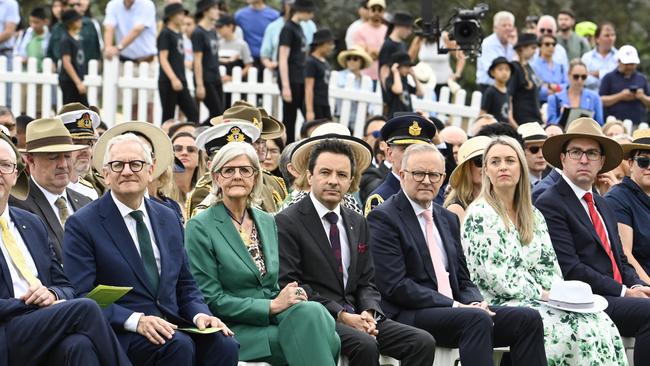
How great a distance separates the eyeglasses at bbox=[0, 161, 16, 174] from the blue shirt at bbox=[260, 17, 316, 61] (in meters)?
11.1

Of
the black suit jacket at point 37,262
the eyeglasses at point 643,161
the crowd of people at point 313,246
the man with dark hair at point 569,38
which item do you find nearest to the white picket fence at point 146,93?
the man with dark hair at point 569,38

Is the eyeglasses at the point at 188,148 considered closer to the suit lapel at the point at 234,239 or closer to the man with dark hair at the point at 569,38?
the suit lapel at the point at 234,239

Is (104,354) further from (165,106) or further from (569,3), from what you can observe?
(569,3)

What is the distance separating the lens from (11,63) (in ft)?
64.3

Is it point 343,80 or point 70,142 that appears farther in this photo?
point 343,80

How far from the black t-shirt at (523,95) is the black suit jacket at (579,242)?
21.5ft

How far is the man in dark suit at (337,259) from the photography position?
915 centimetres

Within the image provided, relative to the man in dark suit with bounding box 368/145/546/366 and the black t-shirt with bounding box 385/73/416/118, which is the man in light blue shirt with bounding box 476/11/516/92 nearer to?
the black t-shirt with bounding box 385/73/416/118

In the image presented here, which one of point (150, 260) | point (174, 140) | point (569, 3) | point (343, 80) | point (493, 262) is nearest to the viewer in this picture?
point (150, 260)

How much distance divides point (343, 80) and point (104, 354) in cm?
1187

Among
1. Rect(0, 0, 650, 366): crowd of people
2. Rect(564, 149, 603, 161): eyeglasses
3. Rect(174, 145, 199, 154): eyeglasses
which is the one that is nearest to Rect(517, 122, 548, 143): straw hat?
Rect(0, 0, 650, 366): crowd of people

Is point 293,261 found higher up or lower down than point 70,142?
lower down

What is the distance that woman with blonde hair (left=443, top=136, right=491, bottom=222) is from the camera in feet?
35.8

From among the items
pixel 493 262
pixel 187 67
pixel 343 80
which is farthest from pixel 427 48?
pixel 493 262
